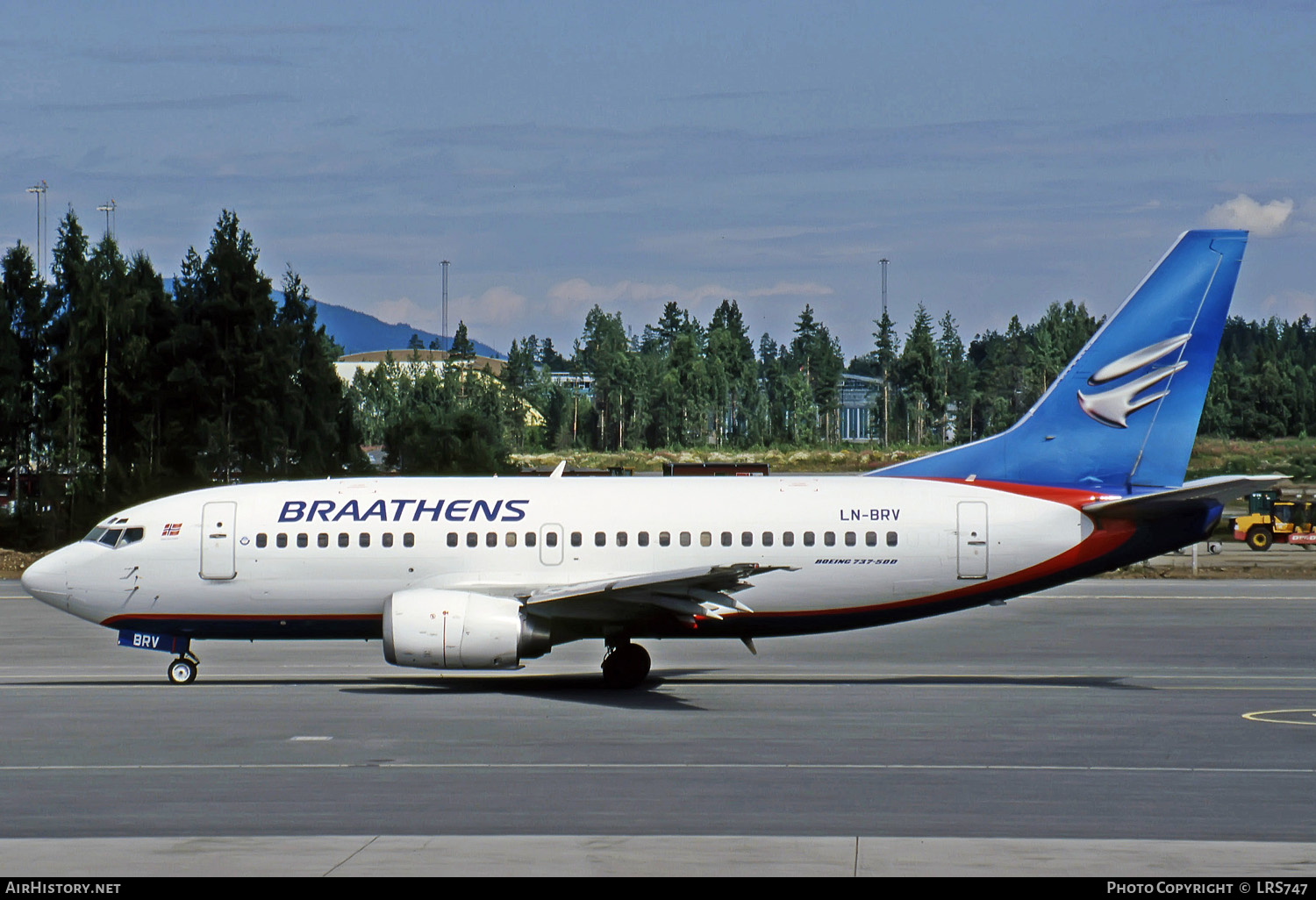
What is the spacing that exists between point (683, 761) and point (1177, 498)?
11345 mm

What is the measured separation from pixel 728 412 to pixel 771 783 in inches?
7081

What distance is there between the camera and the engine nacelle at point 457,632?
969 inches

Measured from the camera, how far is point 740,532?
26984 millimetres

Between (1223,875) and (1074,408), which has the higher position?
(1074,408)

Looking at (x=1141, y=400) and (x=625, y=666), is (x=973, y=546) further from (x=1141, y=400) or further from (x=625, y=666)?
(x=625, y=666)

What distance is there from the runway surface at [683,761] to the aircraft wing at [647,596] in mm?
1464

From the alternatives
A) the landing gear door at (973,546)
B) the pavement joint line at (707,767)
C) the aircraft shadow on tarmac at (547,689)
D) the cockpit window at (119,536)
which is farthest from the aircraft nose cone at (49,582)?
the landing gear door at (973,546)

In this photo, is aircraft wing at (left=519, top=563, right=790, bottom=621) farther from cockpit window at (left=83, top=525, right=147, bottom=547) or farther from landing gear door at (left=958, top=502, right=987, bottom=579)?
cockpit window at (left=83, top=525, right=147, bottom=547)

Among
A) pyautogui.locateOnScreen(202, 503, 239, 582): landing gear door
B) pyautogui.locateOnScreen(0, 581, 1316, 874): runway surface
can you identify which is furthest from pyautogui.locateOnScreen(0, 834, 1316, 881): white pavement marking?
pyautogui.locateOnScreen(202, 503, 239, 582): landing gear door

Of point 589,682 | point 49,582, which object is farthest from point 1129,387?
point 49,582

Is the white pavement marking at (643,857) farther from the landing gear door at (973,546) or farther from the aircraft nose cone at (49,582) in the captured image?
the aircraft nose cone at (49,582)
